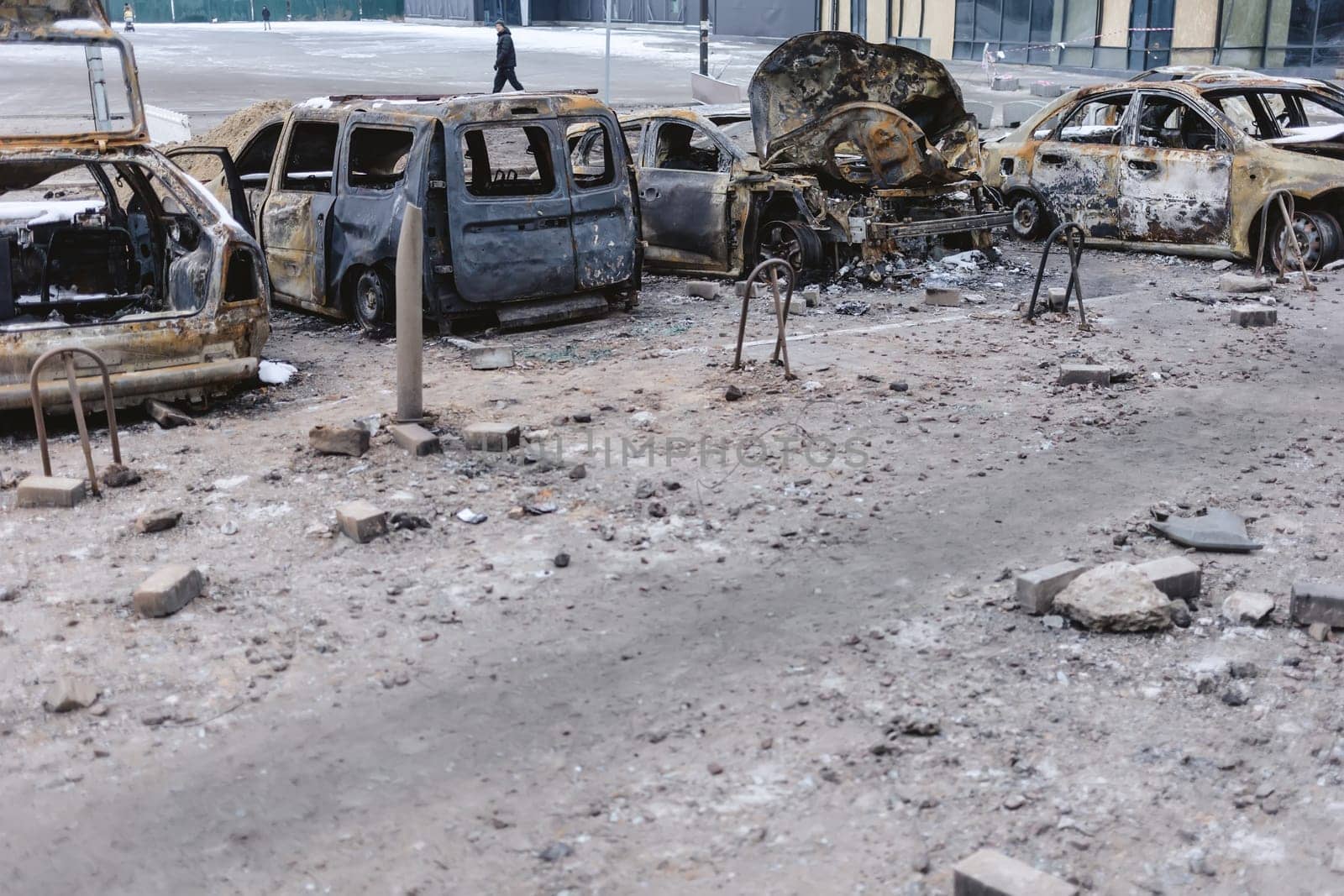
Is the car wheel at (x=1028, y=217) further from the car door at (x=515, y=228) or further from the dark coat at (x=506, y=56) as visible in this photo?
the dark coat at (x=506, y=56)

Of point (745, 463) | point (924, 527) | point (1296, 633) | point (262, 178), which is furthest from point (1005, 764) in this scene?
point (262, 178)

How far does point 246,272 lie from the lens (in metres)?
7.73

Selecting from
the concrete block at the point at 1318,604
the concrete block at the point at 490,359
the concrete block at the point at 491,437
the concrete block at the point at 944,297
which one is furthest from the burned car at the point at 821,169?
the concrete block at the point at 1318,604

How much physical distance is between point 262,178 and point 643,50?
34.5m

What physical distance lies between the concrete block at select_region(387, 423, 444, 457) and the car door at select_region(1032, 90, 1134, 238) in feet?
26.0

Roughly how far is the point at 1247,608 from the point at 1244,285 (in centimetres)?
670

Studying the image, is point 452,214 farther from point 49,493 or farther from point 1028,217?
point 1028,217

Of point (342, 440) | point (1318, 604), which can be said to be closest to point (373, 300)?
point (342, 440)

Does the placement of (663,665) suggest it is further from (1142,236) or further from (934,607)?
(1142,236)

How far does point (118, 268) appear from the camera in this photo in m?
8.86

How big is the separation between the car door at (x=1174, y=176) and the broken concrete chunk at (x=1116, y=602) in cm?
777

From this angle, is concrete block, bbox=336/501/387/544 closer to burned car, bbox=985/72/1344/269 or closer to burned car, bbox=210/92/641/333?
burned car, bbox=210/92/641/333

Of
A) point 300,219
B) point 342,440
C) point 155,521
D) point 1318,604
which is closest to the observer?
point 1318,604

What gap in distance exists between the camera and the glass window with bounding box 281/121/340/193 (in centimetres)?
1040
